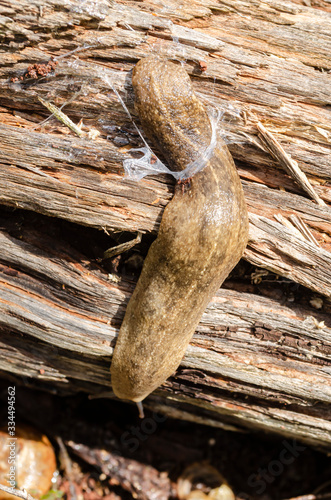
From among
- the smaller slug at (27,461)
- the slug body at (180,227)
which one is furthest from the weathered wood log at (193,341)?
the smaller slug at (27,461)

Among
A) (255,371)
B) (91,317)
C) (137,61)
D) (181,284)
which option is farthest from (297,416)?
(137,61)

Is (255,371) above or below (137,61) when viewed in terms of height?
below

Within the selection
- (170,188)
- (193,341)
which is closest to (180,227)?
(170,188)

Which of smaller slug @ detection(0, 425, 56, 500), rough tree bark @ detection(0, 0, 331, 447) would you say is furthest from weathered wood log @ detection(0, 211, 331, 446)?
smaller slug @ detection(0, 425, 56, 500)

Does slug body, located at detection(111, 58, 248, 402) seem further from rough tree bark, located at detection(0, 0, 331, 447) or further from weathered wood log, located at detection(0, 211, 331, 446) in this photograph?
weathered wood log, located at detection(0, 211, 331, 446)

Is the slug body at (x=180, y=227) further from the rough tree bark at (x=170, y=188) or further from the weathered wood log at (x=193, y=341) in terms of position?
the weathered wood log at (x=193, y=341)

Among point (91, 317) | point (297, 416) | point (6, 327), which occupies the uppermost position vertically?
point (91, 317)

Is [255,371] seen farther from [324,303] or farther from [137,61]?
[137,61]
